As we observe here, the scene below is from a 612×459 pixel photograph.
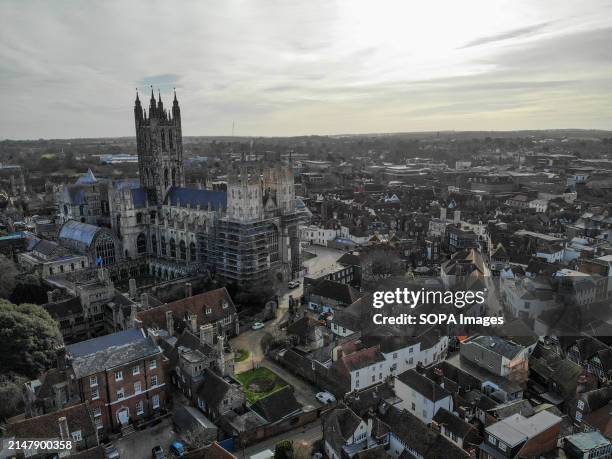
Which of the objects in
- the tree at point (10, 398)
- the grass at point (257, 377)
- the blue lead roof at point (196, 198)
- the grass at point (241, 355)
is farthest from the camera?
the blue lead roof at point (196, 198)

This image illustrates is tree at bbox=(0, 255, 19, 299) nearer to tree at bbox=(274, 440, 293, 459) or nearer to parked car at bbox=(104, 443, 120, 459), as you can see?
parked car at bbox=(104, 443, 120, 459)

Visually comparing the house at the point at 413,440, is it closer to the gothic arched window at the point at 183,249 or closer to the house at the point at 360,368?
the house at the point at 360,368

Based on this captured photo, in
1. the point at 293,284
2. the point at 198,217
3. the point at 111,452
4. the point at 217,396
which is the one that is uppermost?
the point at 198,217

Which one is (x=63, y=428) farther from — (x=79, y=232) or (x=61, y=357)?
(x=79, y=232)

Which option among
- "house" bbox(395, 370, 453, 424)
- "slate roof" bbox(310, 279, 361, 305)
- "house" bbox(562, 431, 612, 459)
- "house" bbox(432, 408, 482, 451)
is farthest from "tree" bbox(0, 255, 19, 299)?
"house" bbox(562, 431, 612, 459)

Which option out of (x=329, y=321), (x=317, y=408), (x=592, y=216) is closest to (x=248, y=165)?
(x=329, y=321)

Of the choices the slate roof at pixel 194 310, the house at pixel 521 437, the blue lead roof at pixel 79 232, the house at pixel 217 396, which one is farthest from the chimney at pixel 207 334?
the blue lead roof at pixel 79 232

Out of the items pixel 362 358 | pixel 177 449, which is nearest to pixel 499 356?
pixel 362 358
